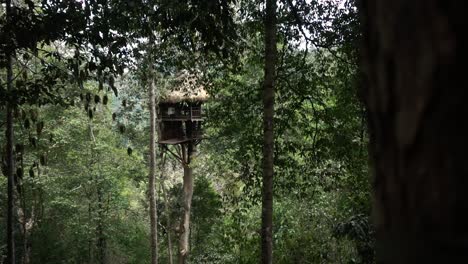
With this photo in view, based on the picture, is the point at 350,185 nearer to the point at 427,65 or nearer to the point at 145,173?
the point at 427,65

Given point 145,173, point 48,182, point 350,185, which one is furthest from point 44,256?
point 350,185

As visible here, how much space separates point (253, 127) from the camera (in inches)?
256

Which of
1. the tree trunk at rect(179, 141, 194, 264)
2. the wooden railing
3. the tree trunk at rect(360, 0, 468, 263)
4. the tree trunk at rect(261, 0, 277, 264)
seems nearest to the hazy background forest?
the tree trunk at rect(261, 0, 277, 264)

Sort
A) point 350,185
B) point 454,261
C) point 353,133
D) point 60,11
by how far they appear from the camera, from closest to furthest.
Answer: point 454,261
point 60,11
point 353,133
point 350,185

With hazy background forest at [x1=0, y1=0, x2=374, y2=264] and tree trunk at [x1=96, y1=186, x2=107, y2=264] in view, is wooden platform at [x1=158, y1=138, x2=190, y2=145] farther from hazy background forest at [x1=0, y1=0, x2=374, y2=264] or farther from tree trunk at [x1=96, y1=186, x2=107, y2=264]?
tree trunk at [x1=96, y1=186, x2=107, y2=264]

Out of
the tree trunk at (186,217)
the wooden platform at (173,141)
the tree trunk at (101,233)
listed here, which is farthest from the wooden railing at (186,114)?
the tree trunk at (101,233)

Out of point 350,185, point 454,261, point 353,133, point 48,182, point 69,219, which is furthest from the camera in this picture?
point 69,219

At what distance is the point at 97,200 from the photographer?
17031 mm

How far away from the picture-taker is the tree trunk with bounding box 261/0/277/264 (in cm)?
530

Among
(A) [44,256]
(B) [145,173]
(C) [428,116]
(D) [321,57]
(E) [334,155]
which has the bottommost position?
(A) [44,256]

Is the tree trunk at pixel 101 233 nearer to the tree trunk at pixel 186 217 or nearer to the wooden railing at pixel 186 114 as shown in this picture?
the tree trunk at pixel 186 217

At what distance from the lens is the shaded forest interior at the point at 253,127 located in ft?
1.42

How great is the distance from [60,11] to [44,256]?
15493mm

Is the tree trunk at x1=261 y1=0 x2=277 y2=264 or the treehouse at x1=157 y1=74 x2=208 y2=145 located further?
the treehouse at x1=157 y1=74 x2=208 y2=145
